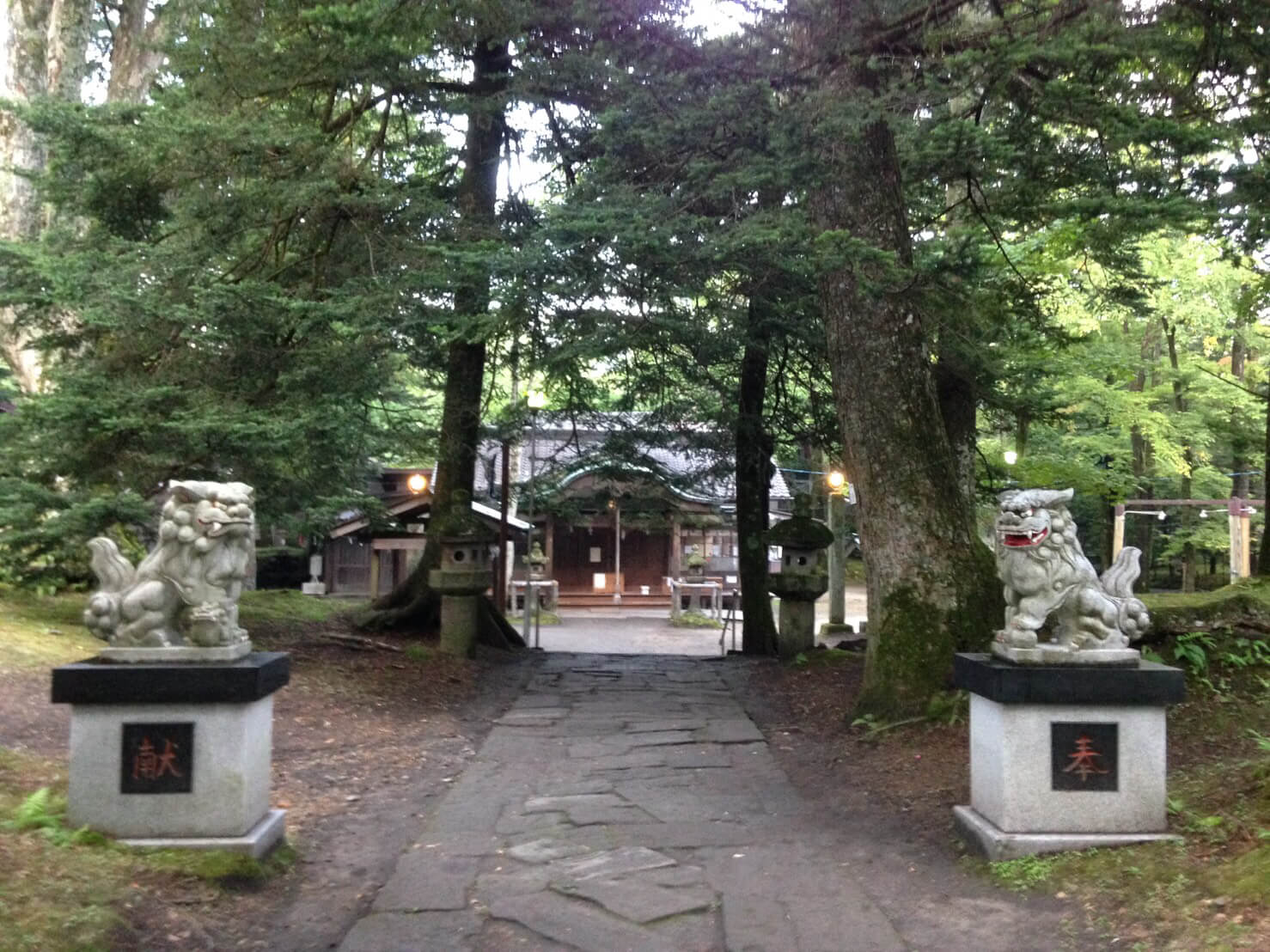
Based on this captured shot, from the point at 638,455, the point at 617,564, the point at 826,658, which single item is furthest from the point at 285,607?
the point at 617,564

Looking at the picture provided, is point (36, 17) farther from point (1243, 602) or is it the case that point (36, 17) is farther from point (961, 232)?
point (1243, 602)

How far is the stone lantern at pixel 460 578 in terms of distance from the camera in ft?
42.2

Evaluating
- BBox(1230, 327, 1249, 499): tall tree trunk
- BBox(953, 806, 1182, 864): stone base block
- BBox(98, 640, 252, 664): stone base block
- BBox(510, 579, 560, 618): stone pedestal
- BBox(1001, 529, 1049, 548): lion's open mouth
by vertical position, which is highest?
BBox(1230, 327, 1249, 499): tall tree trunk

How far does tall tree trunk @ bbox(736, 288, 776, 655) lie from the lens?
47.1 feet

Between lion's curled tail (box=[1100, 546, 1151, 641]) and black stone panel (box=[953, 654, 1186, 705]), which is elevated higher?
lion's curled tail (box=[1100, 546, 1151, 641])

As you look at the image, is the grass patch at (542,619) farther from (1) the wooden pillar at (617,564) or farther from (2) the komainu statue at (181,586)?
(2) the komainu statue at (181,586)

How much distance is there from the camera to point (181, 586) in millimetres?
5164

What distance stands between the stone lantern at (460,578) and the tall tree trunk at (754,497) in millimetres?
4016

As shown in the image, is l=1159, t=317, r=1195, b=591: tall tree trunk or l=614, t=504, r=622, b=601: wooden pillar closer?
l=1159, t=317, r=1195, b=591: tall tree trunk

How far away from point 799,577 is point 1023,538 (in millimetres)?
8317

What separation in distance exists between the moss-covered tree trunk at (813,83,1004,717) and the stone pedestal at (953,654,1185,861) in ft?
9.44

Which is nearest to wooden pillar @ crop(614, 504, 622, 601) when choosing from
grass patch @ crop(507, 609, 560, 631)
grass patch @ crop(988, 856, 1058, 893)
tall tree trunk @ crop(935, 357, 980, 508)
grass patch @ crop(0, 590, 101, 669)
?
grass patch @ crop(507, 609, 560, 631)

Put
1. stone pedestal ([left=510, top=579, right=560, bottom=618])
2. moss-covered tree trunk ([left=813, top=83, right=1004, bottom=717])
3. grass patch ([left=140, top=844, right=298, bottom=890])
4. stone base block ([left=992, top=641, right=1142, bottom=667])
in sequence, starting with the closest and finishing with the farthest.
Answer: grass patch ([left=140, top=844, right=298, bottom=890]) → stone base block ([left=992, top=641, right=1142, bottom=667]) → moss-covered tree trunk ([left=813, top=83, right=1004, bottom=717]) → stone pedestal ([left=510, top=579, right=560, bottom=618])

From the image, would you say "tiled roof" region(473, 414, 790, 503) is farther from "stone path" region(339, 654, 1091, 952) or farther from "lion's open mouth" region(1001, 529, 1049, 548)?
"lion's open mouth" region(1001, 529, 1049, 548)
